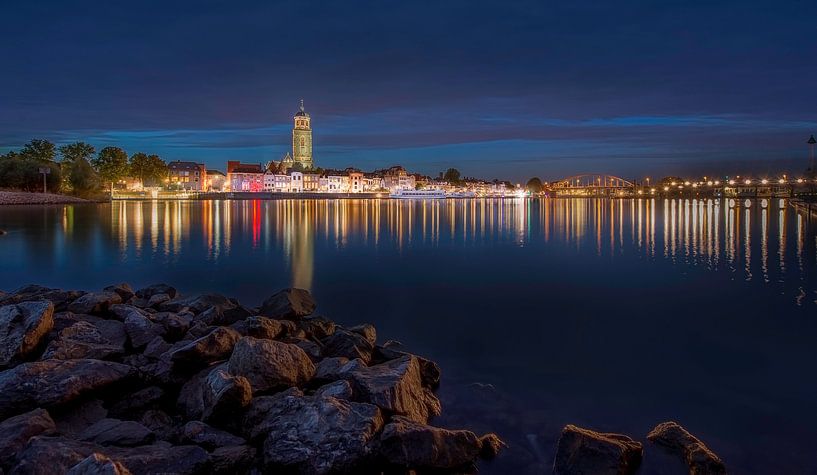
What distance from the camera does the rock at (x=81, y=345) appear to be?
25.3 feet

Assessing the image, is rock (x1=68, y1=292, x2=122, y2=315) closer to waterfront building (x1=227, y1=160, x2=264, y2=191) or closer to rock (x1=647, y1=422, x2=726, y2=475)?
rock (x1=647, y1=422, x2=726, y2=475)

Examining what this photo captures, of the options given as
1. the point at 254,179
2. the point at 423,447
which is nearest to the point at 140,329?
the point at 423,447

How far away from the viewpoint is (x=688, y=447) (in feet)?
21.7

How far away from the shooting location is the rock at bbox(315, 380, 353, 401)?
6527 mm

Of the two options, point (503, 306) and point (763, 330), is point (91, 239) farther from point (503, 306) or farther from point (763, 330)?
point (763, 330)

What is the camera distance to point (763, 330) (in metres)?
12.6

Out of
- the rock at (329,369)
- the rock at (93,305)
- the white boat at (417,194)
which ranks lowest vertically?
the rock at (329,369)

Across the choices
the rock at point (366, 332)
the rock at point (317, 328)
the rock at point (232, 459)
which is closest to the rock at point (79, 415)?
the rock at point (232, 459)

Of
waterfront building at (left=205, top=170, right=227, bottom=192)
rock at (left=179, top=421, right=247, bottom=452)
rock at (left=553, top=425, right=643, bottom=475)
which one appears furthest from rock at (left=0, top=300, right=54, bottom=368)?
waterfront building at (left=205, top=170, right=227, bottom=192)

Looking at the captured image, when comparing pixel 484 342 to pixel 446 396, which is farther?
pixel 484 342

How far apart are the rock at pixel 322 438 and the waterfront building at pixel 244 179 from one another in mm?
159728

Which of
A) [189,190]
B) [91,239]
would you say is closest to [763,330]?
[91,239]

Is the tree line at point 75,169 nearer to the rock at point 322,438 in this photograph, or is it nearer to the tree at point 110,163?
the tree at point 110,163

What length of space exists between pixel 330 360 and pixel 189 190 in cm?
15497
